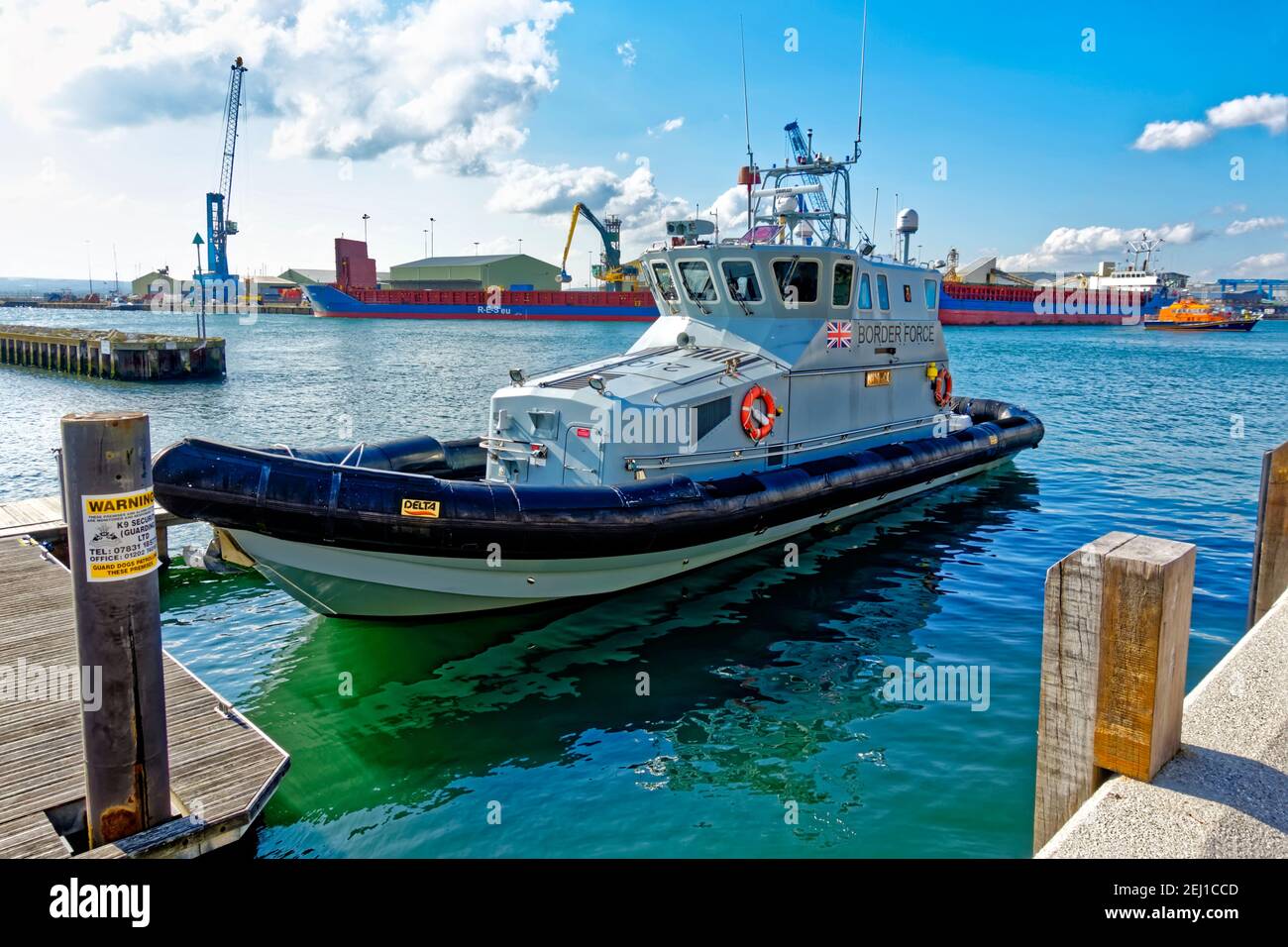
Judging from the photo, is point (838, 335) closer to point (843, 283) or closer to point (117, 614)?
point (843, 283)

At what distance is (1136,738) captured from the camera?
3357 mm

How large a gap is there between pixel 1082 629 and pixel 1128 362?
48.8m

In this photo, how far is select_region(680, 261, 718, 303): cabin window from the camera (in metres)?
10.9

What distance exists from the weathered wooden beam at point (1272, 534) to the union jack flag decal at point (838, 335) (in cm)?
542

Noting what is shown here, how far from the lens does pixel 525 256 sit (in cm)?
11719

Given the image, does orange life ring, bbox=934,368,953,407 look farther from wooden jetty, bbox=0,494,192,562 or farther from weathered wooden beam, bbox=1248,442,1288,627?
wooden jetty, bbox=0,494,192,562

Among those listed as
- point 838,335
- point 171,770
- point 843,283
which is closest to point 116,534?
point 171,770

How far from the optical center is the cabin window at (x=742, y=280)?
10.7 meters

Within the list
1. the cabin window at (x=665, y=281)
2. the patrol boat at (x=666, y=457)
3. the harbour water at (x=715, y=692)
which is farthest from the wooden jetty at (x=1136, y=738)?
the cabin window at (x=665, y=281)

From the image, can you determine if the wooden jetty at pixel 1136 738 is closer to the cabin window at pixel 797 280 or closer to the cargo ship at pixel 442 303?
the cabin window at pixel 797 280

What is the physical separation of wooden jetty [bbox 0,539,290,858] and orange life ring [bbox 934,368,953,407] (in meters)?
11.2

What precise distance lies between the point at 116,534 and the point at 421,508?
334cm
